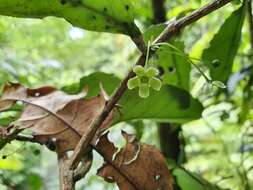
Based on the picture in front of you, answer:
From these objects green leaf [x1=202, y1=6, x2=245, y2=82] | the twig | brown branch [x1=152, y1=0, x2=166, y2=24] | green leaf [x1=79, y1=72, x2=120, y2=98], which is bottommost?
the twig

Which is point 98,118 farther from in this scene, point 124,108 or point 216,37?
point 216,37

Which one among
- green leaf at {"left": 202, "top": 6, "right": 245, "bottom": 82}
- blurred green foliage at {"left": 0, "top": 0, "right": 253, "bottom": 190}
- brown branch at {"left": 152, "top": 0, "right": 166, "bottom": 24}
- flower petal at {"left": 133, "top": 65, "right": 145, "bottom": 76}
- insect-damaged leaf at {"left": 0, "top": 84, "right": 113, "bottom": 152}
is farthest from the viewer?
brown branch at {"left": 152, "top": 0, "right": 166, "bottom": 24}

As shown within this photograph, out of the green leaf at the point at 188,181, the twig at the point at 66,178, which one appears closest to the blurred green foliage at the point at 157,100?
the green leaf at the point at 188,181

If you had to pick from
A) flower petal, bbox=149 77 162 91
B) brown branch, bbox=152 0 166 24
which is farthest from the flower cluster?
brown branch, bbox=152 0 166 24

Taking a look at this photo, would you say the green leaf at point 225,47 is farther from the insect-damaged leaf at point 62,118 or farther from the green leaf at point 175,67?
the insect-damaged leaf at point 62,118

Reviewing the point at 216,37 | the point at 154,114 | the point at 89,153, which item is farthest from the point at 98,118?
the point at 216,37

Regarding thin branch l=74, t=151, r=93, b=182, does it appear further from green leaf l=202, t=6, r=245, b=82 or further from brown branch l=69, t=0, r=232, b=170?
green leaf l=202, t=6, r=245, b=82

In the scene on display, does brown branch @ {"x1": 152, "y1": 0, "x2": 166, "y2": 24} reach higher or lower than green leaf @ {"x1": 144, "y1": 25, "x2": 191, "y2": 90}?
higher
